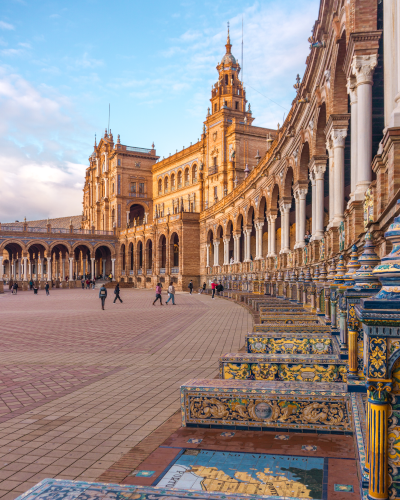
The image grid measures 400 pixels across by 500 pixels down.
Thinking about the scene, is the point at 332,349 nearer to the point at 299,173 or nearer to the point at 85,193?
the point at 299,173

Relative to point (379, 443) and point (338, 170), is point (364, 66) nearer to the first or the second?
point (338, 170)

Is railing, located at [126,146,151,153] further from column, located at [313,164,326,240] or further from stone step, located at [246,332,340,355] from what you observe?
stone step, located at [246,332,340,355]

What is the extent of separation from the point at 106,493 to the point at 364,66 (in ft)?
31.7

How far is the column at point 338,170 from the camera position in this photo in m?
12.5

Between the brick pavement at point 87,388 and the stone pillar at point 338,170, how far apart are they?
4213 mm

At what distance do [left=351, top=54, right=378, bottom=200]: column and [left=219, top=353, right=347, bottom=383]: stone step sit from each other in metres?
5.28

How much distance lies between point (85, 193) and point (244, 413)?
86069mm

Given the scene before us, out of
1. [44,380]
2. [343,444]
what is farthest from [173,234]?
[343,444]

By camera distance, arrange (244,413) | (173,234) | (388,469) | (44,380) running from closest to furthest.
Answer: (388,469), (244,413), (44,380), (173,234)

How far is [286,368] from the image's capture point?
16.8 feet

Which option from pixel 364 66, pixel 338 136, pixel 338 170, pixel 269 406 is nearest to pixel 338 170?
pixel 338 170

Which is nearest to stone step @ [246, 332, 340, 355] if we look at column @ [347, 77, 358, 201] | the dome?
column @ [347, 77, 358, 201]

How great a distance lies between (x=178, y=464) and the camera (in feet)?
11.5

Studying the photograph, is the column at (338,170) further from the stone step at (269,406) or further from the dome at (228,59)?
the dome at (228,59)
